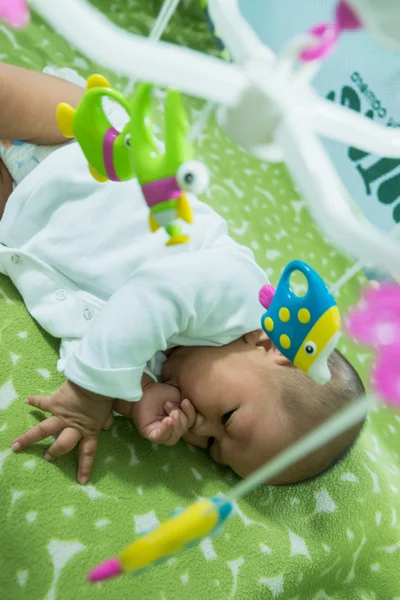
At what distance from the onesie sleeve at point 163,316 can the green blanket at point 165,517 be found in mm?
100

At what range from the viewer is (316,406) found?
0.79 meters

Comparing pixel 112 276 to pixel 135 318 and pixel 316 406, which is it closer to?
pixel 135 318

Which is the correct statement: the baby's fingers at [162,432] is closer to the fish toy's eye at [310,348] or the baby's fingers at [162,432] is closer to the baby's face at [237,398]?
the baby's face at [237,398]

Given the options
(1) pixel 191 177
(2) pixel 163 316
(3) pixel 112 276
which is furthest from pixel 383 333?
(3) pixel 112 276

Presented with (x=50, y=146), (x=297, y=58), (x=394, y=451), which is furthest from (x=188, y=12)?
(x=297, y=58)

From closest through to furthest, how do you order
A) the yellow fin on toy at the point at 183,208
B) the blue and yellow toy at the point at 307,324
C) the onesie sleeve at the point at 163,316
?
the yellow fin on toy at the point at 183,208, the blue and yellow toy at the point at 307,324, the onesie sleeve at the point at 163,316

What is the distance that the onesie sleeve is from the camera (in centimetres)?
73

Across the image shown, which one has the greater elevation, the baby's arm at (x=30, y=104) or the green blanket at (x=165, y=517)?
the baby's arm at (x=30, y=104)

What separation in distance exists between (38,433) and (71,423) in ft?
0.14

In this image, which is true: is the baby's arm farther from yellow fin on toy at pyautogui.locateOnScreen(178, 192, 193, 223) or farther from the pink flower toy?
the pink flower toy

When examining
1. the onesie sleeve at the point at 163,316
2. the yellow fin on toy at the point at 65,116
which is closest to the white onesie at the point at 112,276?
the onesie sleeve at the point at 163,316

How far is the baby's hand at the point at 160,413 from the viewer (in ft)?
2.52

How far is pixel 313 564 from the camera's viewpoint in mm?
835

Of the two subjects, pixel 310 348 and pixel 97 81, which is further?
pixel 310 348
